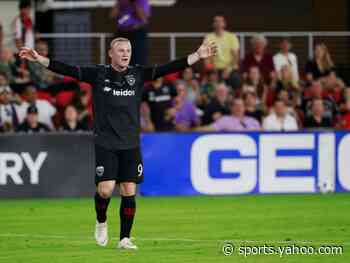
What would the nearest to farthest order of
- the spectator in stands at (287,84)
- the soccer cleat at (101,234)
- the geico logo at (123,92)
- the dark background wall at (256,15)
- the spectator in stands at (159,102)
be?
the geico logo at (123,92), the soccer cleat at (101,234), the spectator in stands at (159,102), the spectator in stands at (287,84), the dark background wall at (256,15)

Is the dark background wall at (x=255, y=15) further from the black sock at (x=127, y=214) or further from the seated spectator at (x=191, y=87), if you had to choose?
the black sock at (x=127, y=214)

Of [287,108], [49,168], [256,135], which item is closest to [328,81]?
[287,108]

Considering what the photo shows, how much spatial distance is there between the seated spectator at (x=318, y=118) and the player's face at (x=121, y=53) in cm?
1051

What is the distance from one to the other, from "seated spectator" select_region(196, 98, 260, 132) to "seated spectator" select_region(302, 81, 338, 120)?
1778 millimetres

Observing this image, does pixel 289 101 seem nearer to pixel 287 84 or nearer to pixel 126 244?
pixel 287 84

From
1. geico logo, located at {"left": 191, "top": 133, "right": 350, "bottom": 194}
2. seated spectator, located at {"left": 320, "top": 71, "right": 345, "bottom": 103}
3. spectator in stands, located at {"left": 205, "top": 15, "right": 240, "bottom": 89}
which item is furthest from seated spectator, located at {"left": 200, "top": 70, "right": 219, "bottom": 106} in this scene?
geico logo, located at {"left": 191, "top": 133, "right": 350, "bottom": 194}

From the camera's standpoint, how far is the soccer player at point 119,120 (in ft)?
45.8

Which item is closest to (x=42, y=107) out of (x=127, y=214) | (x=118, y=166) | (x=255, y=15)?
(x=255, y=15)

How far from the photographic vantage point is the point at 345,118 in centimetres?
2425

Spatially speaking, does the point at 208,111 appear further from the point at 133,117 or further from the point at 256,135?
the point at 133,117

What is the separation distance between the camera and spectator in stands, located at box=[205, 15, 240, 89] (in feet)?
81.8

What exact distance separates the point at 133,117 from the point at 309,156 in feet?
29.2

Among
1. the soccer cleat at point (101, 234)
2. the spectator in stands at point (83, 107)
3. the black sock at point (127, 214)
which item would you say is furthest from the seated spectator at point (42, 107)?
the black sock at point (127, 214)

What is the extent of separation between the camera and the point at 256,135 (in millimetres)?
22234
